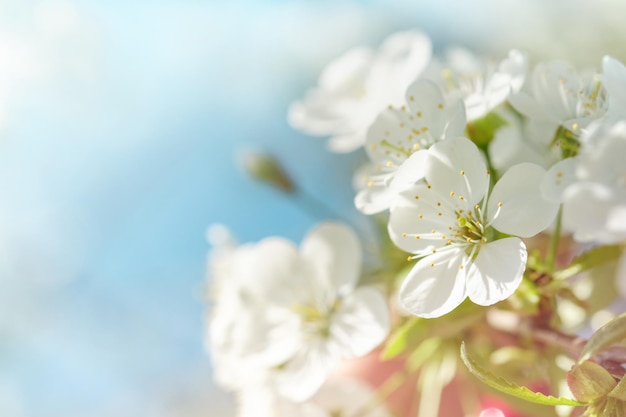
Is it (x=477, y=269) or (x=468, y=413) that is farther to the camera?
(x=468, y=413)

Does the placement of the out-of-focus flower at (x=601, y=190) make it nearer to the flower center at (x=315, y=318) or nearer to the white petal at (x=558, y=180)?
the white petal at (x=558, y=180)

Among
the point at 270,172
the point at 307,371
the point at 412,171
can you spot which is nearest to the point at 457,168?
the point at 412,171

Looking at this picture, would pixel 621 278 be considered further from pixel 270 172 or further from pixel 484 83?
pixel 270 172

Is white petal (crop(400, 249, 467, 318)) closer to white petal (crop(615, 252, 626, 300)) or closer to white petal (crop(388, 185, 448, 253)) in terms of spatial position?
white petal (crop(388, 185, 448, 253))

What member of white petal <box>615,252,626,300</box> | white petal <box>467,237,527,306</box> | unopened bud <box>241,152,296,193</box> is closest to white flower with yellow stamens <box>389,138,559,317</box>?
white petal <box>467,237,527,306</box>

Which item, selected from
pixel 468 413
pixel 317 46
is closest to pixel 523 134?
pixel 468 413

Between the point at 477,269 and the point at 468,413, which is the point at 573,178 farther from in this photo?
the point at 468,413
